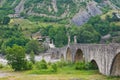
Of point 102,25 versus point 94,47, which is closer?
point 94,47

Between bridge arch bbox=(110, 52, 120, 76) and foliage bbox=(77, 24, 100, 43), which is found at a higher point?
bridge arch bbox=(110, 52, 120, 76)

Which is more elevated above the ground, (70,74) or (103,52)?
(103,52)

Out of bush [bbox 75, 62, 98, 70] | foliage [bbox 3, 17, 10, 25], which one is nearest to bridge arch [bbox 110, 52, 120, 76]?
bush [bbox 75, 62, 98, 70]

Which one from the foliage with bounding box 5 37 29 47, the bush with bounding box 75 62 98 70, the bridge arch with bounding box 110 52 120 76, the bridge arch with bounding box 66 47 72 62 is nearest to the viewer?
the bridge arch with bounding box 110 52 120 76

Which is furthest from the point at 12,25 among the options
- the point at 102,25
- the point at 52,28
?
the point at 102,25

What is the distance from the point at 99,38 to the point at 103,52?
97879 mm

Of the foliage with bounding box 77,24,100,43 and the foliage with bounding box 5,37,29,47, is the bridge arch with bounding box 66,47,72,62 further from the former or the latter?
the foliage with bounding box 5,37,29,47

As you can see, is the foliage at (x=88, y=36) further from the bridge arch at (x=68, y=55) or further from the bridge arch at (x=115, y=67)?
the bridge arch at (x=115, y=67)

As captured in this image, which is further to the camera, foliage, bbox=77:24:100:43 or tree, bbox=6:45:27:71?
foliage, bbox=77:24:100:43

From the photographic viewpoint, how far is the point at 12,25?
188 metres

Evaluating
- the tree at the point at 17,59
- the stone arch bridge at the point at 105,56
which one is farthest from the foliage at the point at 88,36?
the tree at the point at 17,59

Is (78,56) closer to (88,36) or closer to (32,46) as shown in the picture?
(32,46)

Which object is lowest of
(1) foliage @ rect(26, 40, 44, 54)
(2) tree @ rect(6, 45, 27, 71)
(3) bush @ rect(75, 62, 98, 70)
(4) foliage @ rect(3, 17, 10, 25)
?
(1) foliage @ rect(26, 40, 44, 54)

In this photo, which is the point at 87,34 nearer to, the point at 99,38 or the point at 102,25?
the point at 99,38
